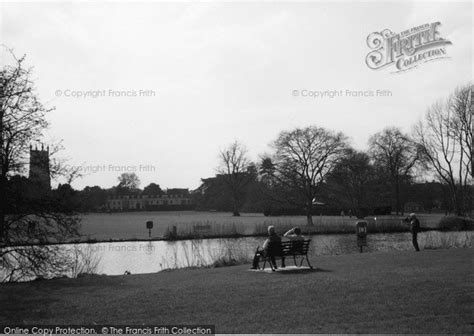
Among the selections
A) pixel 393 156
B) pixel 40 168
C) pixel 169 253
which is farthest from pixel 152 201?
pixel 40 168

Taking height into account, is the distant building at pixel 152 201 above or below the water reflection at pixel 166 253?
above

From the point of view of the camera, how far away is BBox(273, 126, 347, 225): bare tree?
62969mm

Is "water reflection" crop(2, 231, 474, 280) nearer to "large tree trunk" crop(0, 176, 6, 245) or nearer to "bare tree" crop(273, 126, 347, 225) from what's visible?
"large tree trunk" crop(0, 176, 6, 245)

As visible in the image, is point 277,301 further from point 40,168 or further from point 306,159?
point 306,159

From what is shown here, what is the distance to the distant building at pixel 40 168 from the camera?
694 inches

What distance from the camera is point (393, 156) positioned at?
79875 millimetres

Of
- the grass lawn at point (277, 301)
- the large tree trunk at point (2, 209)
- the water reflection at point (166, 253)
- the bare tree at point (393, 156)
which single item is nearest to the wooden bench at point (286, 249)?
the grass lawn at point (277, 301)

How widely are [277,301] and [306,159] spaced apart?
5310cm

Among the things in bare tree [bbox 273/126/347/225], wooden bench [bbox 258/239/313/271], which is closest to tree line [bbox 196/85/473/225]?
bare tree [bbox 273/126/347/225]

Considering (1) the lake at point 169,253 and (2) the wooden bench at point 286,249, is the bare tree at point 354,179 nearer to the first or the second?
(1) the lake at point 169,253

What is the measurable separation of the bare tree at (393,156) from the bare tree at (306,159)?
59.7ft

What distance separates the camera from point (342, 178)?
6438cm

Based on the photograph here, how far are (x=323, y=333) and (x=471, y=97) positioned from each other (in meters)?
42.9

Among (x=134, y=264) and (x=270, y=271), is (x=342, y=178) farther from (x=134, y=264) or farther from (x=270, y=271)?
(x=270, y=271)
